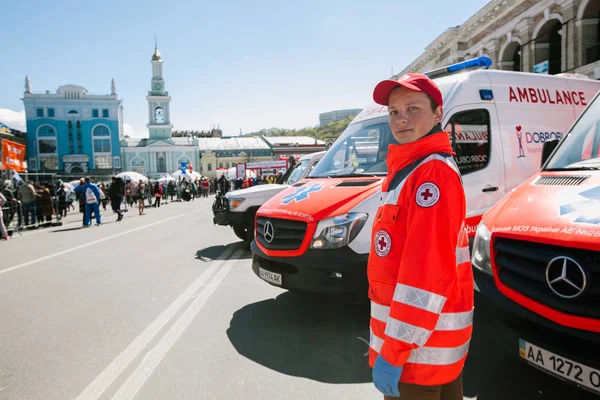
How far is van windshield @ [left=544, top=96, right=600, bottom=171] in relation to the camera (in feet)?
11.9

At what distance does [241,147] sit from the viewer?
10531 cm

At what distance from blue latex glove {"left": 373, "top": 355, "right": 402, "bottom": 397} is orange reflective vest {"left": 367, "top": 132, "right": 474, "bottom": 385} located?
0.03m

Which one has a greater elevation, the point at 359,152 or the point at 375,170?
the point at 359,152

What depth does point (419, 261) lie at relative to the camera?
1.64 m

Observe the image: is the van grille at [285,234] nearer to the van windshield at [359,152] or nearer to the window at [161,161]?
the van windshield at [359,152]

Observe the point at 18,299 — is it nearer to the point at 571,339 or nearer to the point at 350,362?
the point at 350,362

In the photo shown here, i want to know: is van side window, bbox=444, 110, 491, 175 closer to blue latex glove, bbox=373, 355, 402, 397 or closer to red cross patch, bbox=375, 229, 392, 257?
red cross patch, bbox=375, 229, 392, 257

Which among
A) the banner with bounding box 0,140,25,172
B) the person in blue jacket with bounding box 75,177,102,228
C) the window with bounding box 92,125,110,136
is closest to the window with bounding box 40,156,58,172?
the window with bounding box 92,125,110,136

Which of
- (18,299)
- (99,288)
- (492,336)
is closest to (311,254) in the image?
(492,336)

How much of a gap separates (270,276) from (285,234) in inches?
20.2

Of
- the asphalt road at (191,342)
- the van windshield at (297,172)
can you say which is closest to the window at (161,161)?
the van windshield at (297,172)

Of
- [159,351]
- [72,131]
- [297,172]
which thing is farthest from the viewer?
[72,131]

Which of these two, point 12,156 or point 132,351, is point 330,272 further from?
point 12,156

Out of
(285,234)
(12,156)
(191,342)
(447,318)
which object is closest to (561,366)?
(447,318)
